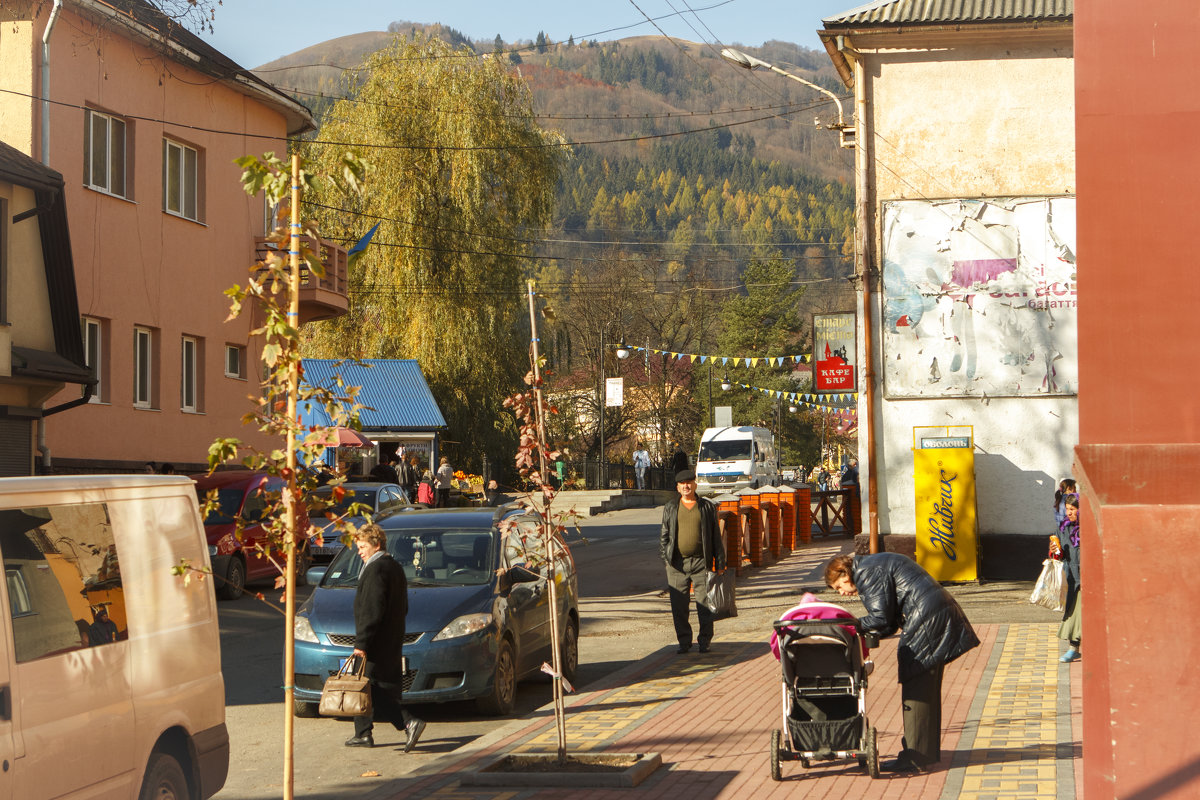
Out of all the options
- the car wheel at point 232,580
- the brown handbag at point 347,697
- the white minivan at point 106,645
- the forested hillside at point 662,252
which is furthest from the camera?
the forested hillside at point 662,252

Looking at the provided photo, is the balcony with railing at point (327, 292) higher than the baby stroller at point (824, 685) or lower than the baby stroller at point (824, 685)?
higher

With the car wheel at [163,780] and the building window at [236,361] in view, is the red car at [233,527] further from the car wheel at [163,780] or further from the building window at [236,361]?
the car wheel at [163,780]

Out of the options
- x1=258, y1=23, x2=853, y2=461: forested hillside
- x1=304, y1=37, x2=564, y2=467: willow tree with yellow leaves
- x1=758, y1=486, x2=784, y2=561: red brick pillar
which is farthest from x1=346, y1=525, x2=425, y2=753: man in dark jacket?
x1=304, y1=37, x2=564, y2=467: willow tree with yellow leaves

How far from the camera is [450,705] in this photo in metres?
11.6

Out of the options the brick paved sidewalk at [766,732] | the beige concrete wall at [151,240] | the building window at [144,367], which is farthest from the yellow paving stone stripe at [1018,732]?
the building window at [144,367]

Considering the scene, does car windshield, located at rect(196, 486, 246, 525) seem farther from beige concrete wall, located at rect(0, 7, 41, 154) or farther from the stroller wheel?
the stroller wheel

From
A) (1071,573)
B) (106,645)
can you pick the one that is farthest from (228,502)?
(106,645)

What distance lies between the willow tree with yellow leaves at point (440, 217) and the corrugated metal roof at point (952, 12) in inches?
806

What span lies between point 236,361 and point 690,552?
52.3 ft

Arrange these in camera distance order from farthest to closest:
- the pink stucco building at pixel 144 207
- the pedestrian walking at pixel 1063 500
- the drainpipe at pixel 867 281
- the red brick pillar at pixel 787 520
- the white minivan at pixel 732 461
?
the white minivan at pixel 732 461
the red brick pillar at pixel 787 520
the pink stucco building at pixel 144 207
the drainpipe at pixel 867 281
the pedestrian walking at pixel 1063 500

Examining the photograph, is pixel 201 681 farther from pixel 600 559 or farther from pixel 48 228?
pixel 600 559

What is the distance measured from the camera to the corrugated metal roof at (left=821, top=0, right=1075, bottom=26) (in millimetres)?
18188

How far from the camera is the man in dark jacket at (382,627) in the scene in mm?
9445

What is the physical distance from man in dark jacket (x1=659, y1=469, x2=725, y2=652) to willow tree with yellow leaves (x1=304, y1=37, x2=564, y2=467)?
24778 millimetres
